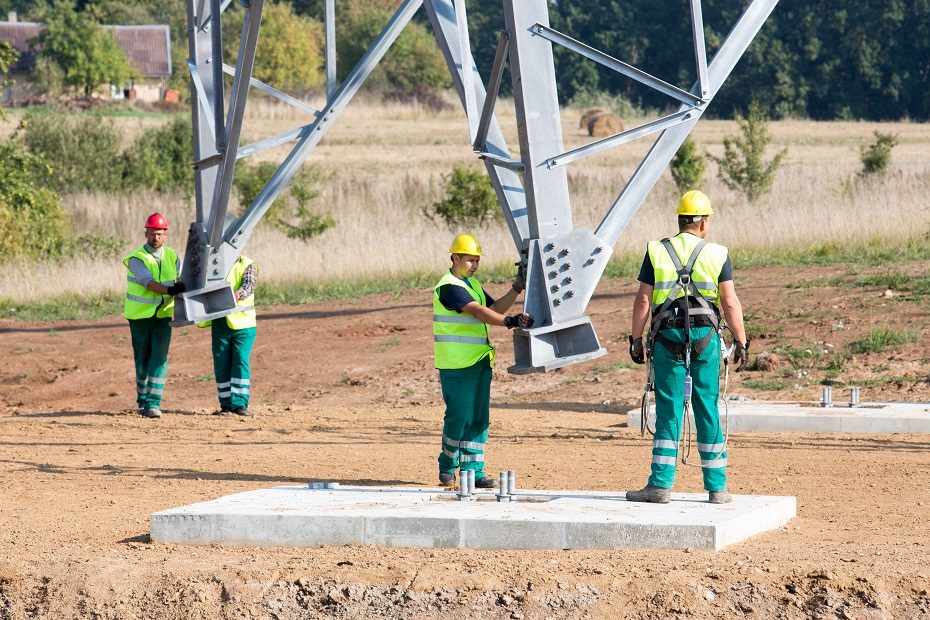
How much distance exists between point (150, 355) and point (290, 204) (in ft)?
67.2

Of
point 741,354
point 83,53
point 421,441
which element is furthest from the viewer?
point 83,53

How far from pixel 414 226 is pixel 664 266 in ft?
67.1

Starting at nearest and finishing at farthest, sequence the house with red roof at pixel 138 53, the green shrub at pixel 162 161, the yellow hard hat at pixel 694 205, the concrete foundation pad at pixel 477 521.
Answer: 1. the concrete foundation pad at pixel 477 521
2. the yellow hard hat at pixel 694 205
3. the green shrub at pixel 162 161
4. the house with red roof at pixel 138 53

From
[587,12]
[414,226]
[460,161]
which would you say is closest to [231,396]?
[414,226]

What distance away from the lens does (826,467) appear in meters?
11.5

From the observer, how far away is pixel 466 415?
10000 mm

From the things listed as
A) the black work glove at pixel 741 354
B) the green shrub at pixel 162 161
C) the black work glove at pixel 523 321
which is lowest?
the black work glove at pixel 741 354

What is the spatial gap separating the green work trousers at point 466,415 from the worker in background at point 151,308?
542 centimetres

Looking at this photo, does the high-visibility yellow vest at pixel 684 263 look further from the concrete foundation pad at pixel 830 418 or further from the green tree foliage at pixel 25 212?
the green tree foliage at pixel 25 212

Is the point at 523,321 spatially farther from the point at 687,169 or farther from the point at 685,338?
A: the point at 687,169

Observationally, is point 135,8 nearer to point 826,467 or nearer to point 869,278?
point 869,278

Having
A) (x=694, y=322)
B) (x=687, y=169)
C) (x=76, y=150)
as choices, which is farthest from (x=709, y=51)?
(x=694, y=322)

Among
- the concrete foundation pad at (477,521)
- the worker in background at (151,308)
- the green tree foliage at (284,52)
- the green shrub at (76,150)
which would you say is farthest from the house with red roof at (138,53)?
the concrete foundation pad at (477,521)

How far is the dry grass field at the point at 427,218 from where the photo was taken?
24578 mm
